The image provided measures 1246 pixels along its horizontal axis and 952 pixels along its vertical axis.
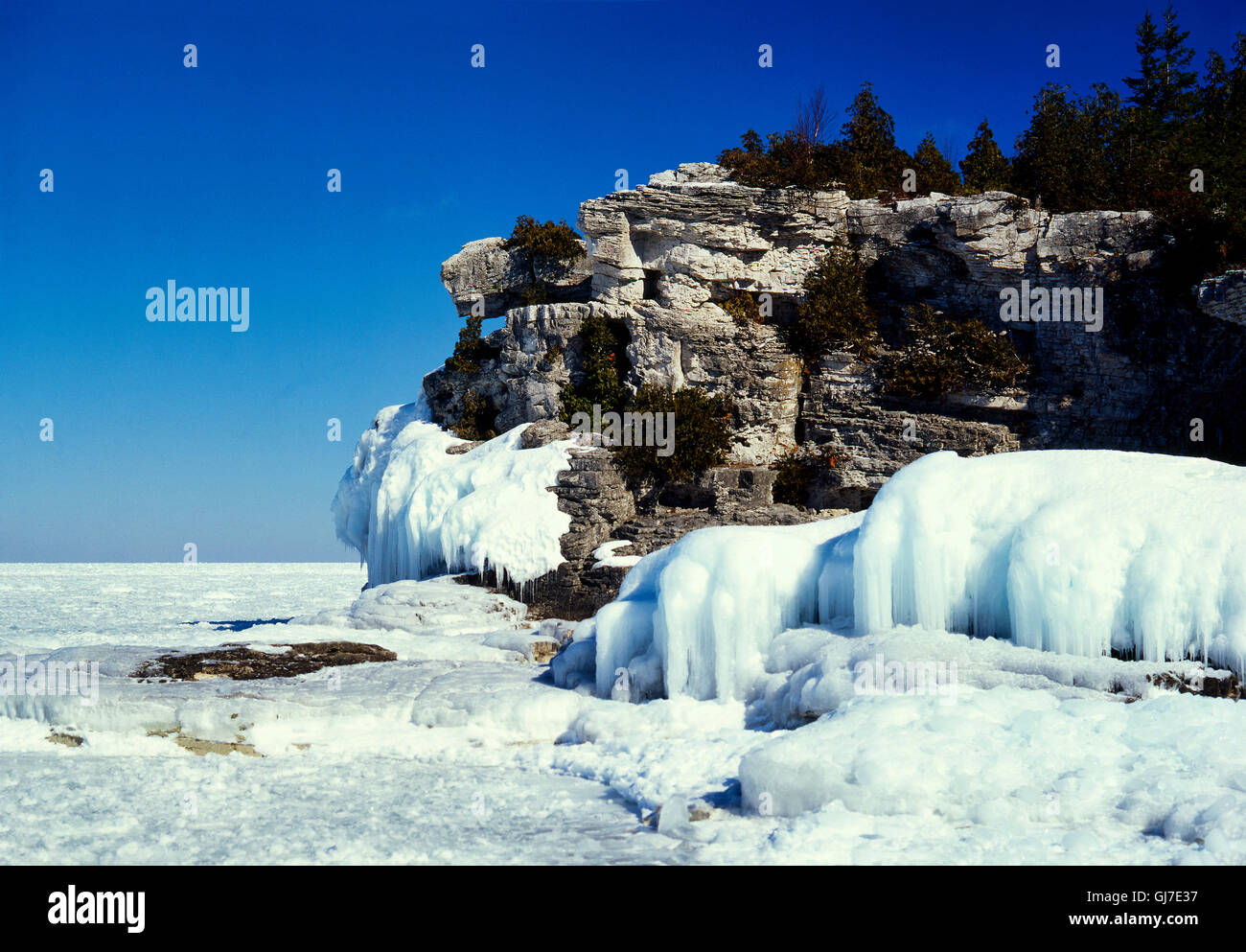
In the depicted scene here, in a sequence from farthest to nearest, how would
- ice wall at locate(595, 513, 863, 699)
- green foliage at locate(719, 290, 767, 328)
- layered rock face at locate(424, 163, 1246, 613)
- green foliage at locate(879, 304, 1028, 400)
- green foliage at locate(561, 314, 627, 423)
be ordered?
green foliage at locate(719, 290, 767, 328) < green foliage at locate(561, 314, 627, 423) < green foliage at locate(879, 304, 1028, 400) < layered rock face at locate(424, 163, 1246, 613) < ice wall at locate(595, 513, 863, 699)

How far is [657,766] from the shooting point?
31.5 feet

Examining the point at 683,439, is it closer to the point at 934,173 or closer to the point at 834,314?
the point at 834,314

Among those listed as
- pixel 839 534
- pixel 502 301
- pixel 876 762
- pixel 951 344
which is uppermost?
pixel 502 301

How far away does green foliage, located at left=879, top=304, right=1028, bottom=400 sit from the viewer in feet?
81.0

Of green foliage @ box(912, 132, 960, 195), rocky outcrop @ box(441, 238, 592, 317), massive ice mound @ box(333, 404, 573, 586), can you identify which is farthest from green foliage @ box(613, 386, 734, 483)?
green foliage @ box(912, 132, 960, 195)

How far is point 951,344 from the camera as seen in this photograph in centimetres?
2506

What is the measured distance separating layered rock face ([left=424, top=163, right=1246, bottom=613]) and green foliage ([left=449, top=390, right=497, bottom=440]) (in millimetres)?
339

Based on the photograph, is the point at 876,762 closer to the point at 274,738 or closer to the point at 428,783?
the point at 428,783

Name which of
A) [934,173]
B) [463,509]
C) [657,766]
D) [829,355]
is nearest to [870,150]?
[934,173]

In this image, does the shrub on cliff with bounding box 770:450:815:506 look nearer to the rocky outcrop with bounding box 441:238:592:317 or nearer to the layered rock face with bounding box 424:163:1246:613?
the layered rock face with bounding box 424:163:1246:613
